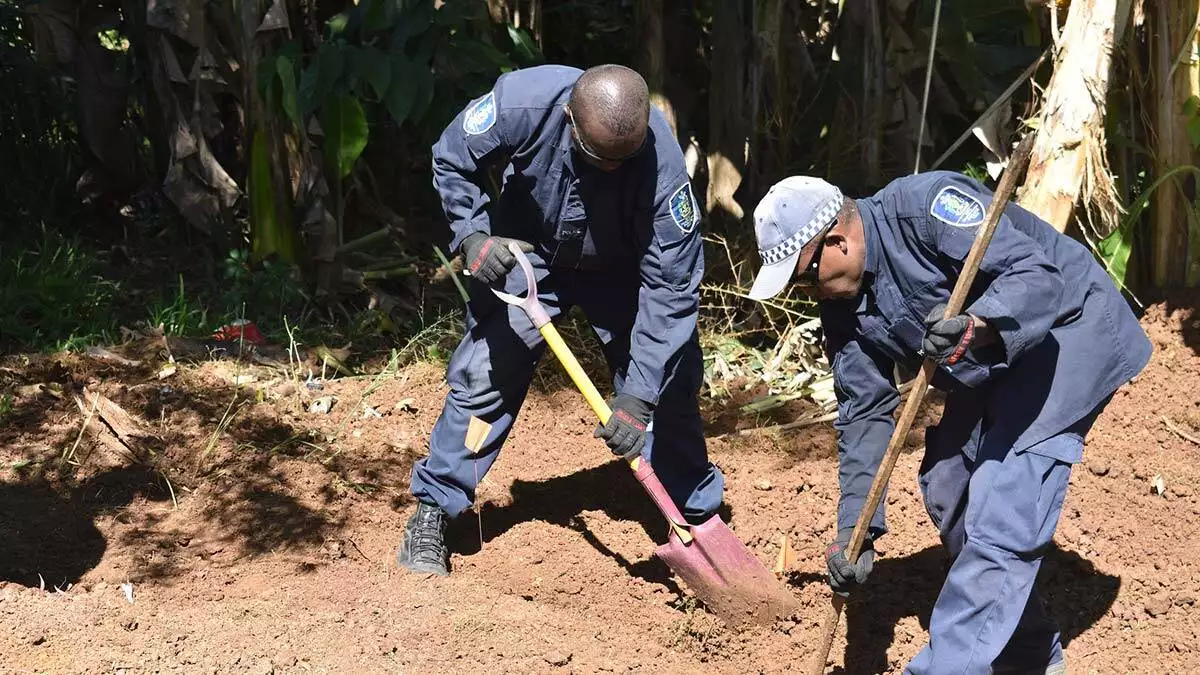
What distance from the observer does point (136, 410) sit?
542cm

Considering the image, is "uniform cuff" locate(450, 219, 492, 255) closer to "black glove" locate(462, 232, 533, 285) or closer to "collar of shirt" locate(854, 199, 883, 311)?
"black glove" locate(462, 232, 533, 285)

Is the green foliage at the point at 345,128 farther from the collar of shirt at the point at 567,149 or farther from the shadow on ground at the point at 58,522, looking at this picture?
the collar of shirt at the point at 567,149

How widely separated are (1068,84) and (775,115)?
77.6 inches

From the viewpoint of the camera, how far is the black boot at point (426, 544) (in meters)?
4.49

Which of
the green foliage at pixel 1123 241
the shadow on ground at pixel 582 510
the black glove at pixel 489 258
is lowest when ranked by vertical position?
the shadow on ground at pixel 582 510

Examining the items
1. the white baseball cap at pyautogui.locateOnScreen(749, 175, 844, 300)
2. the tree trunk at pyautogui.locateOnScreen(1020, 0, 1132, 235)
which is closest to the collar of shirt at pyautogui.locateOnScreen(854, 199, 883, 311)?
the white baseball cap at pyautogui.locateOnScreen(749, 175, 844, 300)

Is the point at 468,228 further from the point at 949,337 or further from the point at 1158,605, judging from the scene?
the point at 1158,605

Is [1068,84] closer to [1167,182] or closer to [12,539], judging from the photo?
[1167,182]

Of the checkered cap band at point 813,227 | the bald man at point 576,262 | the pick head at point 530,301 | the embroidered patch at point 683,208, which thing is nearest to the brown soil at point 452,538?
the bald man at point 576,262

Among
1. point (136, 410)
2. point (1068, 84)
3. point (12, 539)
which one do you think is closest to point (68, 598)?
point (12, 539)

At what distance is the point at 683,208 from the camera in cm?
396

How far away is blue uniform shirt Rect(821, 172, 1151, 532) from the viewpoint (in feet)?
10.5

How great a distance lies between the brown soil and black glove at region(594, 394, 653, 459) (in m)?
0.72

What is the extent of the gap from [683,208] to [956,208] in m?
0.99
